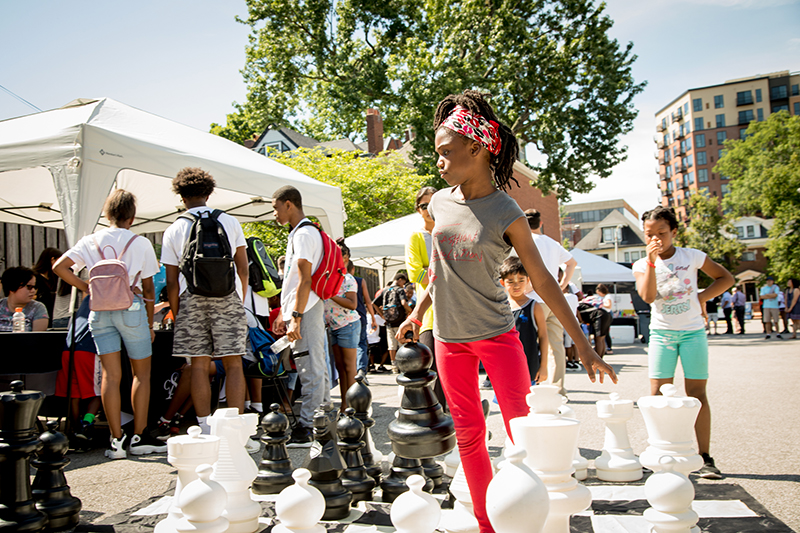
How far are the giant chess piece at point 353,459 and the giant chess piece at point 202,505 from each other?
0.91m

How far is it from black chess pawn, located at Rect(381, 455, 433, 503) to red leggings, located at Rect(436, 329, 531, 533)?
66 centimetres

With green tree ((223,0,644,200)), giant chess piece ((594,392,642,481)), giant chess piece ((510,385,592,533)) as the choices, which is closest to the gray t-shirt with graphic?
giant chess piece ((510,385,592,533))

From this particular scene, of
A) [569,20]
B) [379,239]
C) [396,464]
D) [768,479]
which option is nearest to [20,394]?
[396,464]

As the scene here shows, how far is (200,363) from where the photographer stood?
407 cm

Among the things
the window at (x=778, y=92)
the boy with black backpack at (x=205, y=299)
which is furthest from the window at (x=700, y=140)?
the boy with black backpack at (x=205, y=299)

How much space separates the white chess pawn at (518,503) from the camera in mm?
1314

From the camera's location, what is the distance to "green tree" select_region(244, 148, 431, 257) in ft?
69.3

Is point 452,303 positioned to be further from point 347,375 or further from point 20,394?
point 347,375

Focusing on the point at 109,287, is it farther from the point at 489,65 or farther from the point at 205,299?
the point at 489,65

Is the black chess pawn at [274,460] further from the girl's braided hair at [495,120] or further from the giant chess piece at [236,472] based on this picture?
the girl's braided hair at [495,120]

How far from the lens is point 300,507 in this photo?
6.01ft

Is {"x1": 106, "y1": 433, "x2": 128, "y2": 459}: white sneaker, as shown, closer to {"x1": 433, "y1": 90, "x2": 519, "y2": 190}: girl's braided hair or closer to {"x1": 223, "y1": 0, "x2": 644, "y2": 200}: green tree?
{"x1": 433, "y1": 90, "x2": 519, "y2": 190}: girl's braided hair

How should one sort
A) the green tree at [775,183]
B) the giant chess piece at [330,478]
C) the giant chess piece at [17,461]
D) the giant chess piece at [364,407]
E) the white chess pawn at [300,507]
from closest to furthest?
the white chess pawn at [300,507], the giant chess piece at [17,461], the giant chess piece at [330,478], the giant chess piece at [364,407], the green tree at [775,183]

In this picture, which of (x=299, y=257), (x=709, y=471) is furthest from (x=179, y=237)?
(x=709, y=471)
